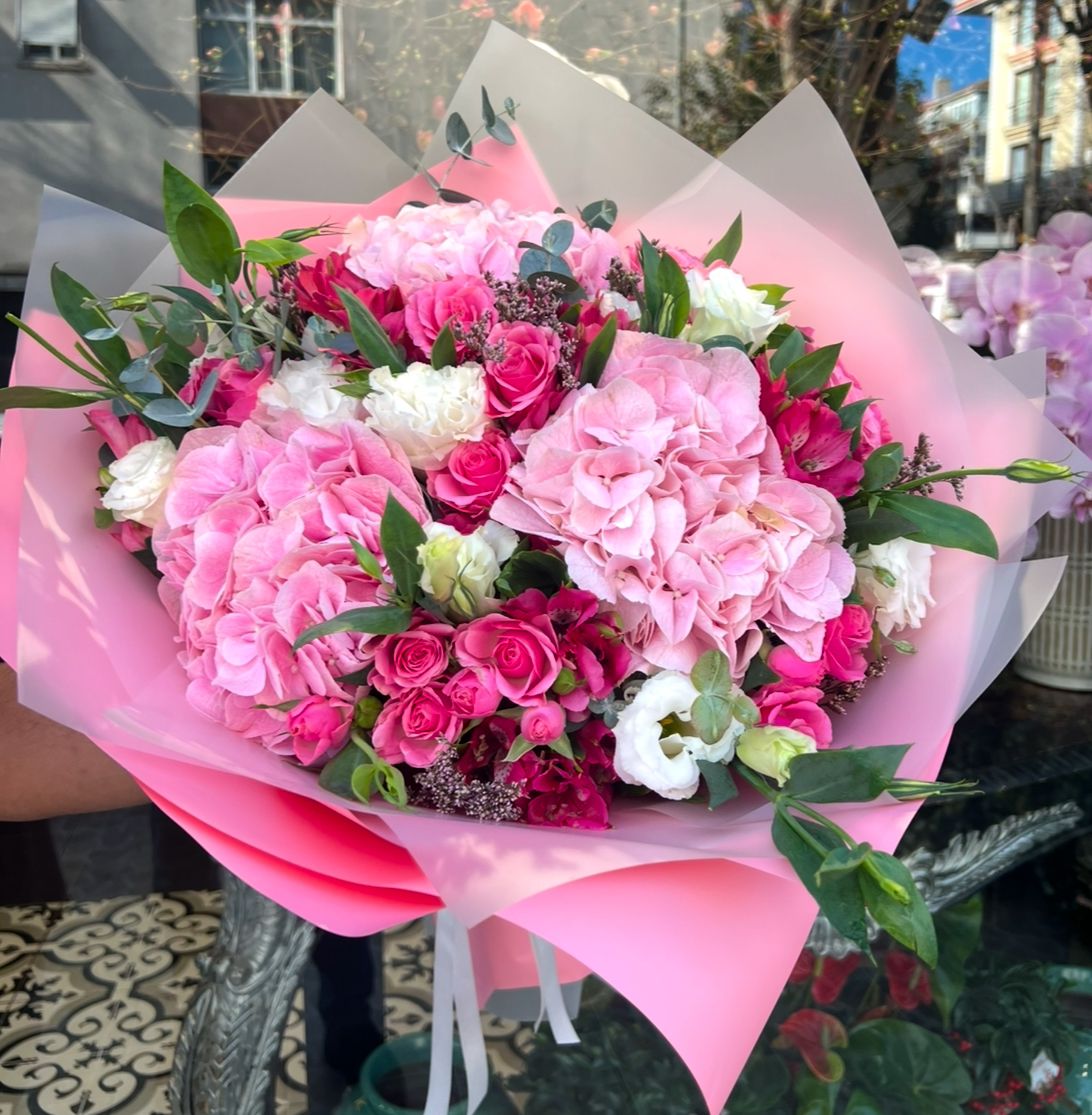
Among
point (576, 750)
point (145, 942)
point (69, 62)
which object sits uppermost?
point (69, 62)

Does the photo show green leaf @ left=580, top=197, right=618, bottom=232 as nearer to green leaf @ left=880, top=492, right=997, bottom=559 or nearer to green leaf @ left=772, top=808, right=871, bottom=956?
green leaf @ left=880, top=492, right=997, bottom=559

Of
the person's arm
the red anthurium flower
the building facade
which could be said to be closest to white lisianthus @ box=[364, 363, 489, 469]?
the person's arm

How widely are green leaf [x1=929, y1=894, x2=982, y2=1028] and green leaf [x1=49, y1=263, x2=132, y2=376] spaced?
0.80m

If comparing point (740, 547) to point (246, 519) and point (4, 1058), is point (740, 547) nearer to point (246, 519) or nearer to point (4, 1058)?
point (246, 519)

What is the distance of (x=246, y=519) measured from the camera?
0.46m

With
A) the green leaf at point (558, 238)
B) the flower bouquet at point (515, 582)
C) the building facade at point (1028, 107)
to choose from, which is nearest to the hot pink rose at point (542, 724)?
the flower bouquet at point (515, 582)

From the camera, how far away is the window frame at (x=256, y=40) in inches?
42.6

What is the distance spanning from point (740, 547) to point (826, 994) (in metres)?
0.68

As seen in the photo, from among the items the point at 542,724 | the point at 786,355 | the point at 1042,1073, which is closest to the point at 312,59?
the point at 786,355

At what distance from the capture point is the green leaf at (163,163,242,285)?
477 mm

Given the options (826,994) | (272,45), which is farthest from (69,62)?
(826,994)

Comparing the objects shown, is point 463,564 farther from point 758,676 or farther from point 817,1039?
point 817,1039

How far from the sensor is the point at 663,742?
45 cm

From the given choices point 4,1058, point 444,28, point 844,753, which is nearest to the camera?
point 844,753
